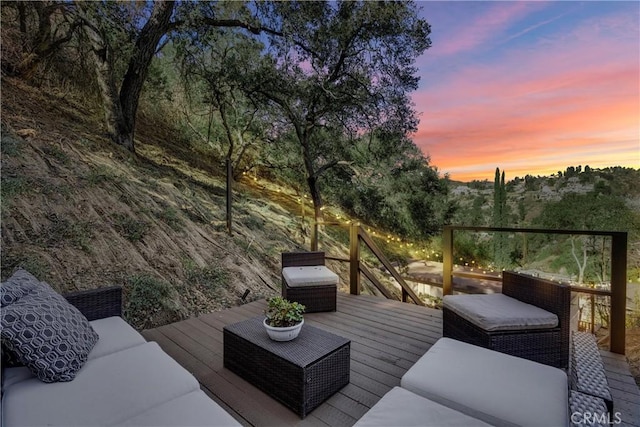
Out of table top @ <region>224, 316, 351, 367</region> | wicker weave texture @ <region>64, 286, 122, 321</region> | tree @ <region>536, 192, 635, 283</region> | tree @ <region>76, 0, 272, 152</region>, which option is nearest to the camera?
table top @ <region>224, 316, 351, 367</region>

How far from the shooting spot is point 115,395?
4.62 ft

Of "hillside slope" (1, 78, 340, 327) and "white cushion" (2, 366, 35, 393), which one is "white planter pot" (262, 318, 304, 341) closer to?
"white cushion" (2, 366, 35, 393)

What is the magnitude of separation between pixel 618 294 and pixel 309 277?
280 cm

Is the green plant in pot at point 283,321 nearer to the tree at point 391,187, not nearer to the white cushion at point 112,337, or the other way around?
the white cushion at point 112,337

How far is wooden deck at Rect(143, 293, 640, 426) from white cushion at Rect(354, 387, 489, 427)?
0.66 metres

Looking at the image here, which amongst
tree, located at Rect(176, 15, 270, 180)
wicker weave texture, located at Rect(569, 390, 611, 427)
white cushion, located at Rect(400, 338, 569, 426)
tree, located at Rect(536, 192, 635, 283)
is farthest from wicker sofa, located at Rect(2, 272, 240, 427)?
tree, located at Rect(536, 192, 635, 283)

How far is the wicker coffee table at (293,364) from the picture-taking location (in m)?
1.89

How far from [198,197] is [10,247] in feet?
9.01

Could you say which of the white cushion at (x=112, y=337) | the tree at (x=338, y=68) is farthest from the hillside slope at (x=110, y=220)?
the tree at (x=338, y=68)

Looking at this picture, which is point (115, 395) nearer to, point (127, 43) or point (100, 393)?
point (100, 393)

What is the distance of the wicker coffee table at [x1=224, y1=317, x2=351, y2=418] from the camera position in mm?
1890

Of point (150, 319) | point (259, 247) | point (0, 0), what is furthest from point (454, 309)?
point (0, 0)

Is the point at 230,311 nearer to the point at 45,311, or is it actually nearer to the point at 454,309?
the point at 45,311

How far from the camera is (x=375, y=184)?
784 cm
